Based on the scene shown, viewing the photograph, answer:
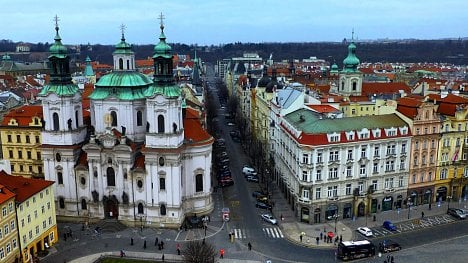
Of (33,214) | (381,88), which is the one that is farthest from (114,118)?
(381,88)

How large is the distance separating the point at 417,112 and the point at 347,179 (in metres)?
16.6

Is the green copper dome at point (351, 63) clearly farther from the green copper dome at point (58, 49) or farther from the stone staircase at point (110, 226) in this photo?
the stone staircase at point (110, 226)

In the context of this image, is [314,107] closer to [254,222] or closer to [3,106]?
[254,222]

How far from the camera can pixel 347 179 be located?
7588 cm

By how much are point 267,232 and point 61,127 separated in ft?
123

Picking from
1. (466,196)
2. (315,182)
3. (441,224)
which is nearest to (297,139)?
(315,182)

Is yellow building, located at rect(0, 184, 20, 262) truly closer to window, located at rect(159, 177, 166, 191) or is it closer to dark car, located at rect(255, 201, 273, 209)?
window, located at rect(159, 177, 166, 191)

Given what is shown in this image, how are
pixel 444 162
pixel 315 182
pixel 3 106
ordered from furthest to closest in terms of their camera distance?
pixel 3 106 < pixel 444 162 < pixel 315 182

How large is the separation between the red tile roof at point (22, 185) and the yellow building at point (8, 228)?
6.28 ft

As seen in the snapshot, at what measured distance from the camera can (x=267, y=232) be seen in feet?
240

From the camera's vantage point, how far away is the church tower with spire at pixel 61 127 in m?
75.2

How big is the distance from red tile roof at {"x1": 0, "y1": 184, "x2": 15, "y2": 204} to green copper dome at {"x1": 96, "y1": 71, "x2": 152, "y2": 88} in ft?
80.0

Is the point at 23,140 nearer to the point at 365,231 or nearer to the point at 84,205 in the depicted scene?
the point at 84,205

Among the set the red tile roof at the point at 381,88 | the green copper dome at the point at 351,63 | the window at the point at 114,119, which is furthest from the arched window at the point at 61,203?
the red tile roof at the point at 381,88
